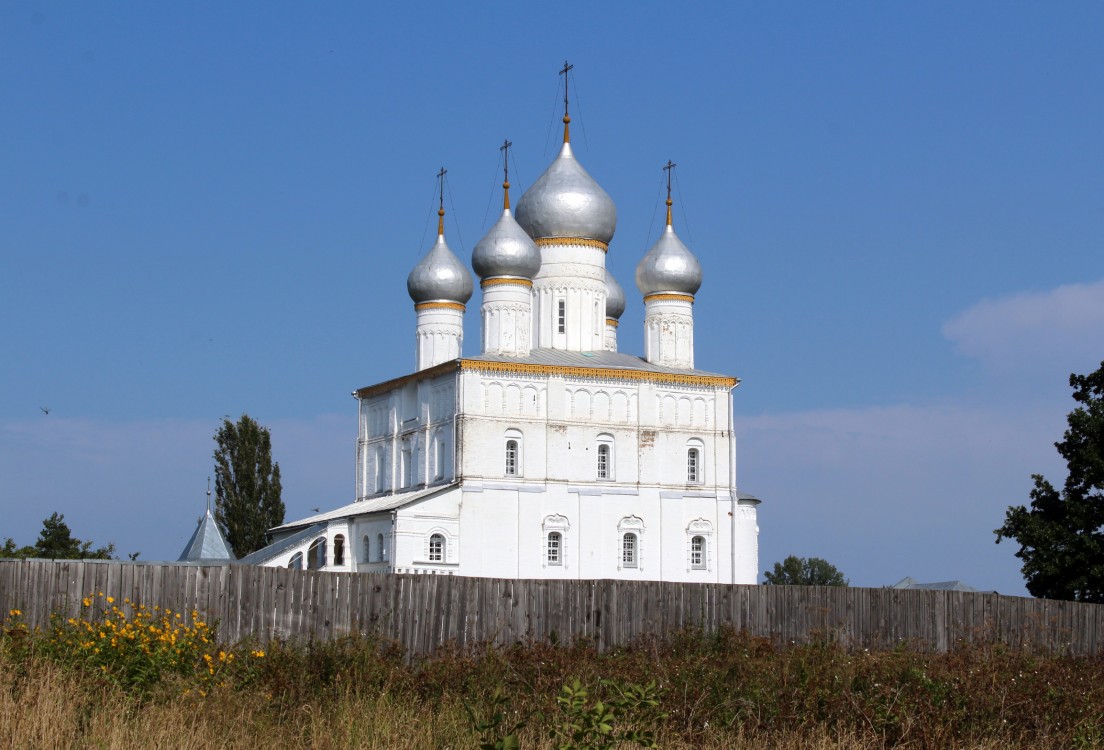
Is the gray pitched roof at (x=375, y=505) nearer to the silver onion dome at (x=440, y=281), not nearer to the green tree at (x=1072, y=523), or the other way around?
the silver onion dome at (x=440, y=281)

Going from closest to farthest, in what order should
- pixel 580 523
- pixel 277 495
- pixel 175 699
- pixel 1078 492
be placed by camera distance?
pixel 175 699 → pixel 1078 492 → pixel 580 523 → pixel 277 495

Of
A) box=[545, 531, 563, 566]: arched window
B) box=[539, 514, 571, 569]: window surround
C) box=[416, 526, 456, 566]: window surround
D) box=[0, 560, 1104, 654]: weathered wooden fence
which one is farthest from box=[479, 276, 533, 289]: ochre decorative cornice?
box=[0, 560, 1104, 654]: weathered wooden fence

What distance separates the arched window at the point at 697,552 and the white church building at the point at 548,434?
4cm

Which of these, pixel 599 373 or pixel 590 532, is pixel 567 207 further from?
pixel 590 532

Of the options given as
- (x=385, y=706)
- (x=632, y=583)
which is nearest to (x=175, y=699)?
(x=385, y=706)

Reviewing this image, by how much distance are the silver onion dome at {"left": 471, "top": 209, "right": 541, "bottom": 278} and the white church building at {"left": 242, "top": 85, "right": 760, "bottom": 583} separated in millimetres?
40

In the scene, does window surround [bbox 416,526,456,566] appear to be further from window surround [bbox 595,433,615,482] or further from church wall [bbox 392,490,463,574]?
window surround [bbox 595,433,615,482]

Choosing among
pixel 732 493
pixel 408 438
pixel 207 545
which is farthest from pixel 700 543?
pixel 207 545

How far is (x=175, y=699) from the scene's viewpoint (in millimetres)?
10820

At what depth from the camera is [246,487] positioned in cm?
4609

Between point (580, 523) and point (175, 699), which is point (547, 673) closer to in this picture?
point (175, 699)

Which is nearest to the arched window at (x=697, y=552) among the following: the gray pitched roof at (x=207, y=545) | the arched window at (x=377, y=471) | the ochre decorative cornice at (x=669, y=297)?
the ochre decorative cornice at (x=669, y=297)

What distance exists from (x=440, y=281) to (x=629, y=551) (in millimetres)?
9677

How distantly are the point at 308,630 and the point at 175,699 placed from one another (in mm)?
4599
